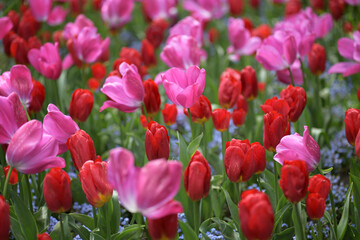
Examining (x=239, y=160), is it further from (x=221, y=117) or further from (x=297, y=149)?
(x=221, y=117)

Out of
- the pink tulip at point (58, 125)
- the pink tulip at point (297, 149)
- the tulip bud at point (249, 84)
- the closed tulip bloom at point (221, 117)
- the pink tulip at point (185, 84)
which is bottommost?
the tulip bud at point (249, 84)

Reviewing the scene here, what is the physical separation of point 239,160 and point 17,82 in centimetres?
113

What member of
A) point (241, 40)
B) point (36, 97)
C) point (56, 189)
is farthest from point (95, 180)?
point (241, 40)

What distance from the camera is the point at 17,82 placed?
2.10 m

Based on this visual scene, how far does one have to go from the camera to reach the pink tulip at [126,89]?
192 cm

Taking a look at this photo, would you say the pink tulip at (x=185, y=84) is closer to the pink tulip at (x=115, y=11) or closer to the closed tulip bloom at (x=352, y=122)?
the closed tulip bloom at (x=352, y=122)

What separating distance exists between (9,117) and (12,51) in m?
1.35

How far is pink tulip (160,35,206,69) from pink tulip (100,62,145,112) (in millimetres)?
601

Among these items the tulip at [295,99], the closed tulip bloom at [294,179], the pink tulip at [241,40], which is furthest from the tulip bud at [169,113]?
the pink tulip at [241,40]

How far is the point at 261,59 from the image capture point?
2562 millimetres

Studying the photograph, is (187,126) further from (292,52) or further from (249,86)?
(292,52)

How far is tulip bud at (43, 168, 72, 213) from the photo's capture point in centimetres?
156

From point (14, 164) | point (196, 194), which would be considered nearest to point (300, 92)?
point (196, 194)

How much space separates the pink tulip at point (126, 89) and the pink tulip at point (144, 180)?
738 millimetres
